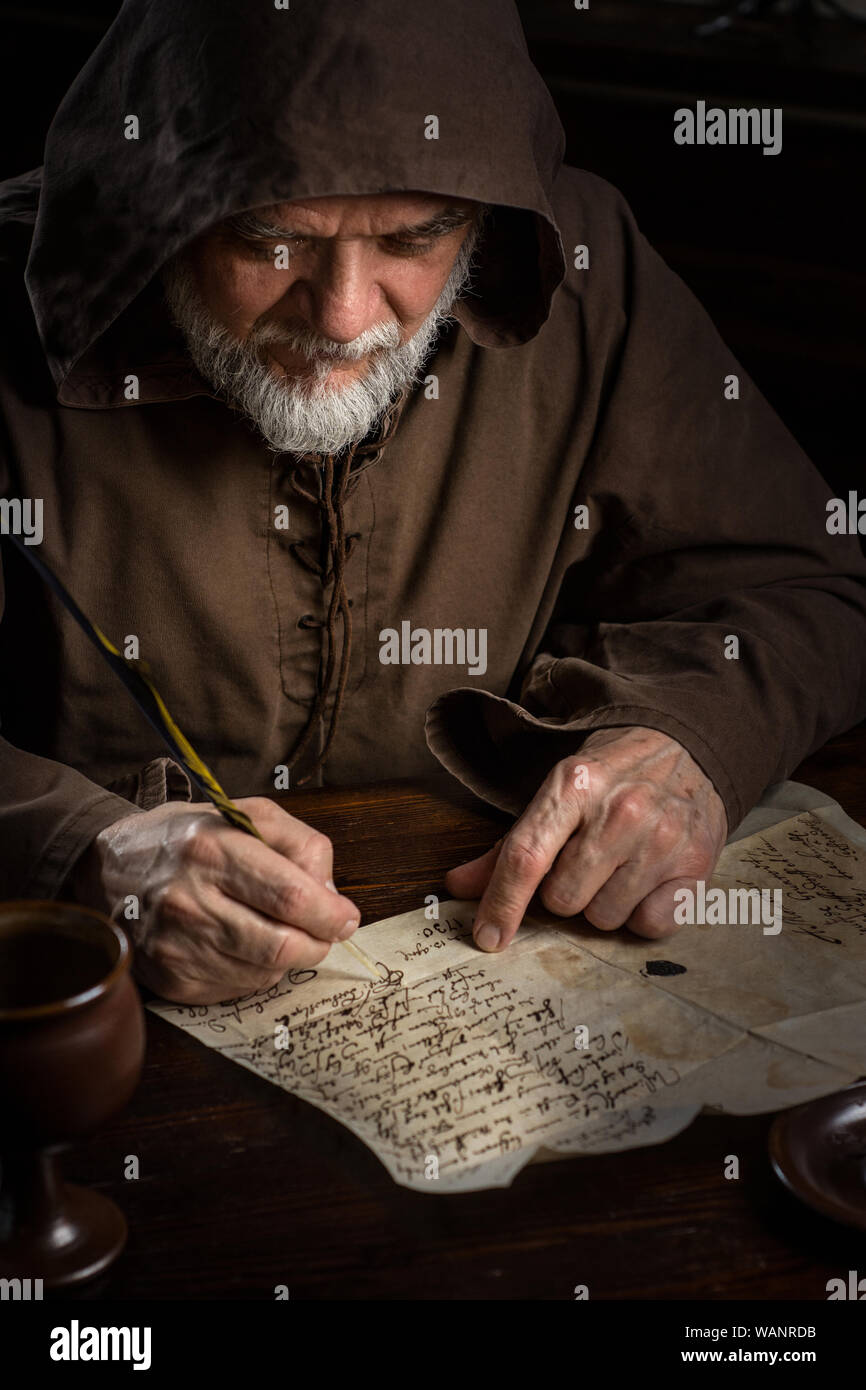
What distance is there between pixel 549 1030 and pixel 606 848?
0.95 ft

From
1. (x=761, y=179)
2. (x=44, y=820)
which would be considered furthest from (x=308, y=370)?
(x=761, y=179)

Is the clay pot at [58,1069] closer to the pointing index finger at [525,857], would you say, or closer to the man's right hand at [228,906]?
the man's right hand at [228,906]

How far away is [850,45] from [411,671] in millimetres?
2312

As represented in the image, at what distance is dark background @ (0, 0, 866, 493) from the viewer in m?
3.19

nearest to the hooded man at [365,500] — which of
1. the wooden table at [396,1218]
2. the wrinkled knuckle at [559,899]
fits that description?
the wrinkled knuckle at [559,899]

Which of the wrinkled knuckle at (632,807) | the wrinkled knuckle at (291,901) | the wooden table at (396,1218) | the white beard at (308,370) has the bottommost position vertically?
the wooden table at (396,1218)

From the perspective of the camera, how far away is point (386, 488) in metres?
2.05

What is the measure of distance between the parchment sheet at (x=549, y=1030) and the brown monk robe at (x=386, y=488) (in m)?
0.29

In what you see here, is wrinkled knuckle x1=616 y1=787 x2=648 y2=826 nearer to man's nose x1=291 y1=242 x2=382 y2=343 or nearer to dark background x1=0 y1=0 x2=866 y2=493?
man's nose x1=291 y1=242 x2=382 y2=343

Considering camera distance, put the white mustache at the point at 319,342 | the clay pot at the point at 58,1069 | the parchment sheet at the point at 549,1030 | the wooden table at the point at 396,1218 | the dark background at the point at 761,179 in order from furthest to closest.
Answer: the dark background at the point at 761,179
the white mustache at the point at 319,342
the parchment sheet at the point at 549,1030
the wooden table at the point at 396,1218
the clay pot at the point at 58,1069

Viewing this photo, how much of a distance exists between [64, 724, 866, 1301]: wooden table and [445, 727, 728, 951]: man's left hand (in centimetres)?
34

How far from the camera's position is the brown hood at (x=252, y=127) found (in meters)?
1.50

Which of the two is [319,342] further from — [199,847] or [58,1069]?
[58,1069]

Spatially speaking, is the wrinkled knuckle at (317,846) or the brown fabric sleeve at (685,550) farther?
the brown fabric sleeve at (685,550)
